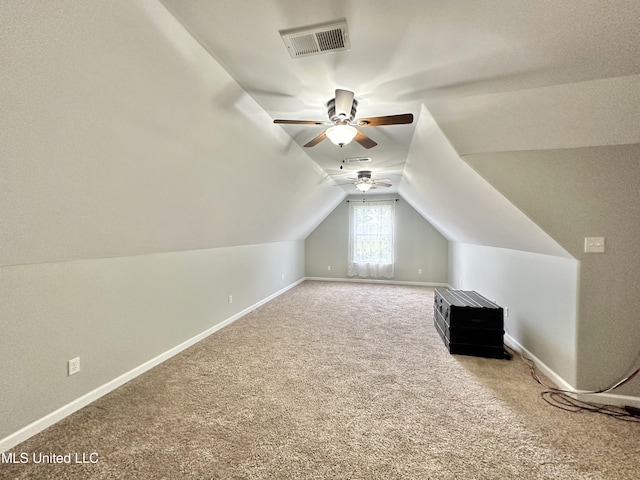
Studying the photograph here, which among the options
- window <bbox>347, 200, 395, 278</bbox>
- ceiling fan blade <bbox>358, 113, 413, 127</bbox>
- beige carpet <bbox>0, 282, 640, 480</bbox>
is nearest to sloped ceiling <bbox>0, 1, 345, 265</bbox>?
ceiling fan blade <bbox>358, 113, 413, 127</bbox>

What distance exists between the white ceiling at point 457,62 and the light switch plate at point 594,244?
2.39 feet

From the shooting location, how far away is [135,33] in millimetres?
1294

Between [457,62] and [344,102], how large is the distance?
29.6 inches

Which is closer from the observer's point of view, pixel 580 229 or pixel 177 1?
pixel 177 1

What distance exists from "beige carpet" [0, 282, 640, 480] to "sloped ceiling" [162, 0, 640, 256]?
1.37 meters

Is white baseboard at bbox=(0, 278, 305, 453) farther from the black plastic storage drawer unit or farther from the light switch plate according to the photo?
the light switch plate

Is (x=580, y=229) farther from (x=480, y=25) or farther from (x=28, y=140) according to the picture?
(x=28, y=140)

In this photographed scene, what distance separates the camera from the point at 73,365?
6.48 ft

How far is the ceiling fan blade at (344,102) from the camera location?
1964 millimetres

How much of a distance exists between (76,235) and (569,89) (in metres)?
3.42

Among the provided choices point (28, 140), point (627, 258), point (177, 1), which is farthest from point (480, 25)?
point (28, 140)

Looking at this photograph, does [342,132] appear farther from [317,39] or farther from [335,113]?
[317,39]

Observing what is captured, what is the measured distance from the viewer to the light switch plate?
6.95ft

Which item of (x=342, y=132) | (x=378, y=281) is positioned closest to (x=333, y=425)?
(x=342, y=132)
